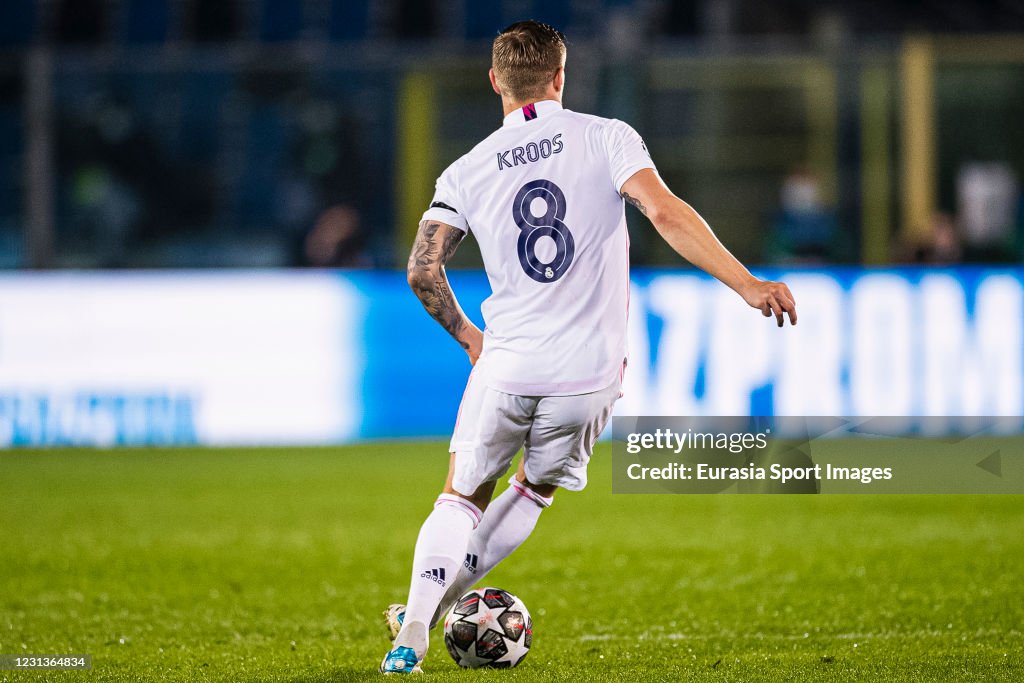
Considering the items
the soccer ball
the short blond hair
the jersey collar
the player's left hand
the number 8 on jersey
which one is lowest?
the soccer ball

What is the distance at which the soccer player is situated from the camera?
4039 millimetres

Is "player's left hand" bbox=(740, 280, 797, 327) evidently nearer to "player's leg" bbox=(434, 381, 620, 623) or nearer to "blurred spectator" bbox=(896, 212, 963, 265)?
"player's leg" bbox=(434, 381, 620, 623)

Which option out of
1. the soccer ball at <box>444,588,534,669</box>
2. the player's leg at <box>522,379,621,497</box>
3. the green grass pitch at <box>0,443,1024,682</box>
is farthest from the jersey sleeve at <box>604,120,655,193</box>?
the green grass pitch at <box>0,443,1024,682</box>

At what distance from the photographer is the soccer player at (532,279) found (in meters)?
4.04

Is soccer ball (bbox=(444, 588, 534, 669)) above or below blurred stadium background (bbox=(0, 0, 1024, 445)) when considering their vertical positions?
below

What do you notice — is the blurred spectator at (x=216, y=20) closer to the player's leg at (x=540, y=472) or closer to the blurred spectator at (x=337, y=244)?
the blurred spectator at (x=337, y=244)

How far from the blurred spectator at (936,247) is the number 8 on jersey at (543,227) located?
8822 millimetres

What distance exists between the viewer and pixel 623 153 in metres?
3.96

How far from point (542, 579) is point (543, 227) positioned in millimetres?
2649

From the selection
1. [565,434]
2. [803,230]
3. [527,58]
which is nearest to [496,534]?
[565,434]

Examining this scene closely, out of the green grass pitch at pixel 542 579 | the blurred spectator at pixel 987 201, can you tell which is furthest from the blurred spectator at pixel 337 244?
the blurred spectator at pixel 987 201

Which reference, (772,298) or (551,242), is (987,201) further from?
(772,298)

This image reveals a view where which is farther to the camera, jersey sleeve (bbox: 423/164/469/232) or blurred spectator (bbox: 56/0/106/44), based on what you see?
blurred spectator (bbox: 56/0/106/44)

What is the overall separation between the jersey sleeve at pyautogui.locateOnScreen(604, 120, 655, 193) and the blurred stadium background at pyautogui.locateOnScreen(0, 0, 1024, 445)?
6.66 m
